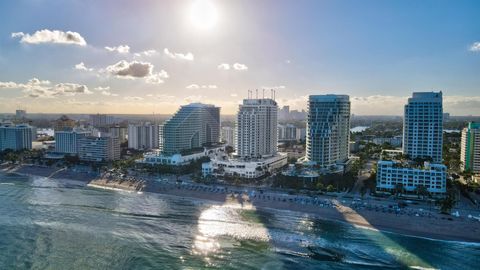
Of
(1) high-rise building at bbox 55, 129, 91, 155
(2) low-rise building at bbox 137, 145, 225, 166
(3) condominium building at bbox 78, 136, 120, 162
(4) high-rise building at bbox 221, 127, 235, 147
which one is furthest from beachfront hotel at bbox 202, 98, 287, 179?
(1) high-rise building at bbox 55, 129, 91, 155

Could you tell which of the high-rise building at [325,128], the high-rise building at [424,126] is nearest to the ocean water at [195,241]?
the high-rise building at [325,128]

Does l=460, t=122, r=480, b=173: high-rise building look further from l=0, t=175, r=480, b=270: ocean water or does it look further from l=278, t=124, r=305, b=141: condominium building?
l=278, t=124, r=305, b=141: condominium building

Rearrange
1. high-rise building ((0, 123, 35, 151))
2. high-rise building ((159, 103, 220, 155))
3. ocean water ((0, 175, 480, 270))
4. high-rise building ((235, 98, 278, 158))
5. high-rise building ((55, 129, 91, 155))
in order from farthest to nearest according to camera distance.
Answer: high-rise building ((0, 123, 35, 151)) < high-rise building ((55, 129, 91, 155)) < high-rise building ((159, 103, 220, 155)) < high-rise building ((235, 98, 278, 158)) < ocean water ((0, 175, 480, 270))

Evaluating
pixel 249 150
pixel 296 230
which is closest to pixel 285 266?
pixel 296 230

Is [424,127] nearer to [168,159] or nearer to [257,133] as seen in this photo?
[257,133]

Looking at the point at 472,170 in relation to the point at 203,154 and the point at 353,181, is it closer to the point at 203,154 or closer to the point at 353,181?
the point at 353,181

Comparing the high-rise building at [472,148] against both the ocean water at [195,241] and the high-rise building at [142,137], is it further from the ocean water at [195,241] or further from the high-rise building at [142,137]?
the high-rise building at [142,137]

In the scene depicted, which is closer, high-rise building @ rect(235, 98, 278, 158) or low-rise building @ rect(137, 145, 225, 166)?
high-rise building @ rect(235, 98, 278, 158)
